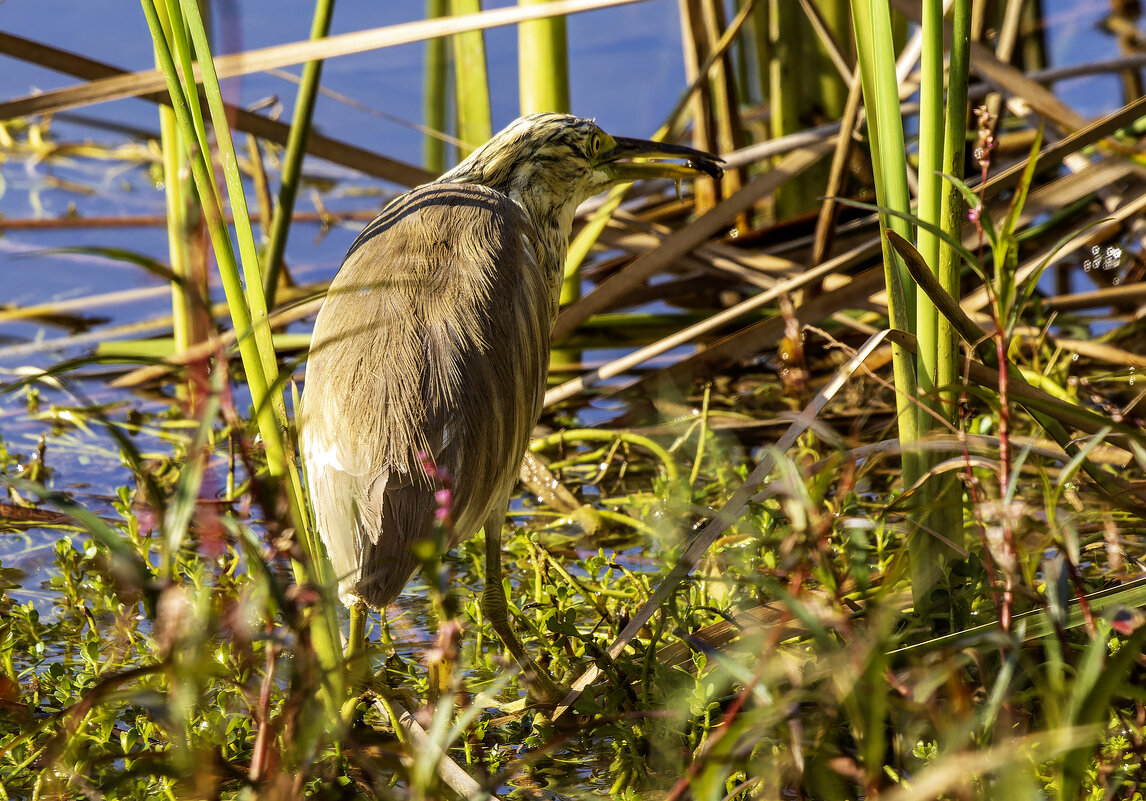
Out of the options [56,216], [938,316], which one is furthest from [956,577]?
[56,216]

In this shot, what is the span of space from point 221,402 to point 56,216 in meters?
4.06

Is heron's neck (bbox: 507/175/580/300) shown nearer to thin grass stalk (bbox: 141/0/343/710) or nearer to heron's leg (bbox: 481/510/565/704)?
heron's leg (bbox: 481/510/565/704)

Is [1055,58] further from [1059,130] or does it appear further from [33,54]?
[33,54]

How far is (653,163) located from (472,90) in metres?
0.77

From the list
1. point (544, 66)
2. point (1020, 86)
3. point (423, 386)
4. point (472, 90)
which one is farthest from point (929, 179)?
point (472, 90)

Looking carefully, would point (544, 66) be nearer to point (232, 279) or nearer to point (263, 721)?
point (232, 279)

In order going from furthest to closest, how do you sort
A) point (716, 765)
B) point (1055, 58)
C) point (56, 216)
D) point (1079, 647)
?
point (1055, 58) → point (56, 216) → point (1079, 647) → point (716, 765)

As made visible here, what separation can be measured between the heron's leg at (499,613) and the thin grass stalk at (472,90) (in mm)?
1552

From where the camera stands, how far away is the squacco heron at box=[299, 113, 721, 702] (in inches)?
70.0

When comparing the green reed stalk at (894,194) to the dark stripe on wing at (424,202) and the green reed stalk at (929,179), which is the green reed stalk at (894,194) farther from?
the dark stripe on wing at (424,202)

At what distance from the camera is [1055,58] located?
5906 mm

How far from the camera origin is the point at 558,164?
2.88 metres


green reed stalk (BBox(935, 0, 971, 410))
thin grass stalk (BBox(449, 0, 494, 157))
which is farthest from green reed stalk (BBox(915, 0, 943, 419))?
thin grass stalk (BBox(449, 0, 494, 157))

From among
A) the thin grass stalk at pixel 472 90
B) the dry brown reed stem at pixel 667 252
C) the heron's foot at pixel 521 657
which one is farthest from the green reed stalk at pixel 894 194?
the thin grass stalk at pixel 472 90
